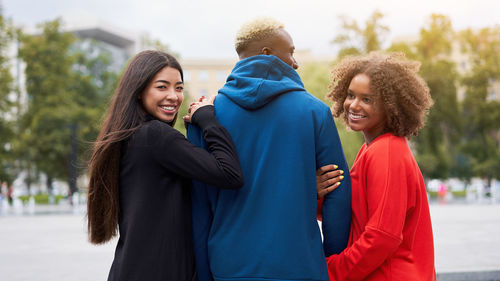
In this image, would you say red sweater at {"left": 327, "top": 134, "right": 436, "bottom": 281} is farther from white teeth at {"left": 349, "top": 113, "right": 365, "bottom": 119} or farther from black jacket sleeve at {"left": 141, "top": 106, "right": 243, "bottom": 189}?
black jacket sleeve at {"left": 141, "top": 106, "right": 243, "bottom": 189}

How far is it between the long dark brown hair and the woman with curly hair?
3.28 feet

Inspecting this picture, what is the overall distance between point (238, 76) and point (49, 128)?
3371cm

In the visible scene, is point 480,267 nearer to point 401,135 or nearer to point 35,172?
point 401,135

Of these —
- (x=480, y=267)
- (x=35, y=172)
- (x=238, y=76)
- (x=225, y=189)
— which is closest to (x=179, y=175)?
(x=225, y=189)

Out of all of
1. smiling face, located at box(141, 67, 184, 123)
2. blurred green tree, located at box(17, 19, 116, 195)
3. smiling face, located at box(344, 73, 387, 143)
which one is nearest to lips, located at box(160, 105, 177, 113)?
smiling face, located at box(141, 67, 184, 123)

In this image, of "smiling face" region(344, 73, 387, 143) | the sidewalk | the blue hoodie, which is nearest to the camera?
the blue hoodie

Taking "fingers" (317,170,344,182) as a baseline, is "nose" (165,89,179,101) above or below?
above

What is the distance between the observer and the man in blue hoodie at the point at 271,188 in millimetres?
2156

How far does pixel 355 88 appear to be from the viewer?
2604mm

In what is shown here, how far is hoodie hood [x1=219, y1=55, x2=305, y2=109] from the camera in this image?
2.25 metres

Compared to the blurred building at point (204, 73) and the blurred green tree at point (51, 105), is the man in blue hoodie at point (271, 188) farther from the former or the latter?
the blurred building at point (204, 73)

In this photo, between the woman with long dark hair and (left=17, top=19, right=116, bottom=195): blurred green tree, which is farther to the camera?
(left=17, top=19, right=116, bottom=195): blurred green tree

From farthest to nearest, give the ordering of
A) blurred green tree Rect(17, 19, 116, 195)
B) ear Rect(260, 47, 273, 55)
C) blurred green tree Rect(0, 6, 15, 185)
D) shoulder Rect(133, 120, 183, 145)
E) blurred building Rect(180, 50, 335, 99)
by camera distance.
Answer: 1. blurred building Rect(180, 50, 335, 99)
2. blurred green tree Rect(17, 19, 116, 195)
3. blurred green tree Rect(0, 6, 15, 185)
4. ear Rect(260, 47, 273, 55)
5. shoulder Rect(133, 120, 183, 145)

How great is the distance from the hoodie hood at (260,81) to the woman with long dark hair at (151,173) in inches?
6.5
